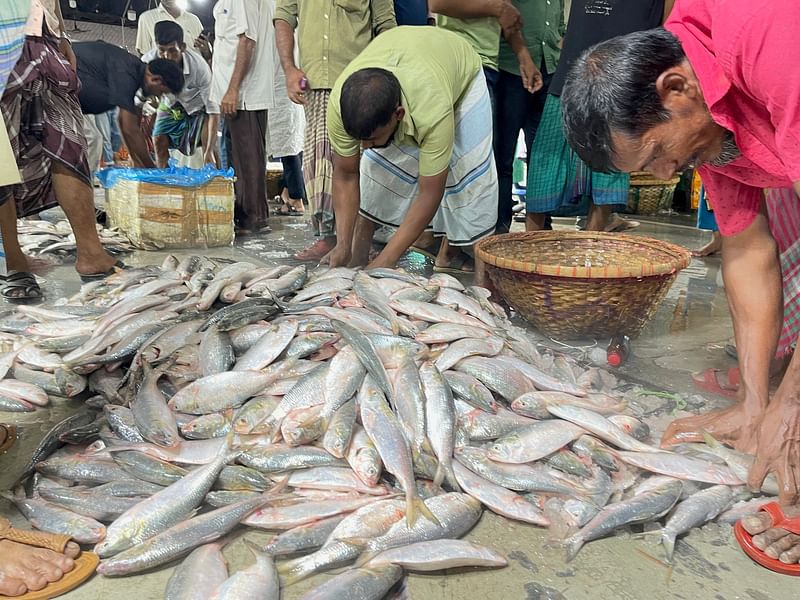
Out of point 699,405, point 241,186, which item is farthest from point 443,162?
point 241,186

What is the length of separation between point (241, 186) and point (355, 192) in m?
2.98

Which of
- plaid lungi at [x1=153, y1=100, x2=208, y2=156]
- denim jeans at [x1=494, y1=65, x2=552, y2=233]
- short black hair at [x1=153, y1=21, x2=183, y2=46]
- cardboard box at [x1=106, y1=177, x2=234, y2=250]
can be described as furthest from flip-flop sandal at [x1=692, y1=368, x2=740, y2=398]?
plaid lungi at [x1=153, y1=100, x2=208, y2=156]

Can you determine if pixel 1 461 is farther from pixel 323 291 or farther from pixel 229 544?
pixel 323 291

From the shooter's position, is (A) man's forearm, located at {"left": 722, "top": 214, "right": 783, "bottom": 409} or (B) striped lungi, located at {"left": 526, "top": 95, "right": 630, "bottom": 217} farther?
(B) striped lungi, located at {"left": 526, "top": 95, "right": 630, "bottom": 217}

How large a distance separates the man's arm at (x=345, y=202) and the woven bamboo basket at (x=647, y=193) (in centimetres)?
562

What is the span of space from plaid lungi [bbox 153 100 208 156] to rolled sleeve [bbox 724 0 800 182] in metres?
7.19

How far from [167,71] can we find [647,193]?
650 centimetres

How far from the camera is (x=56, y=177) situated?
12.8 feet

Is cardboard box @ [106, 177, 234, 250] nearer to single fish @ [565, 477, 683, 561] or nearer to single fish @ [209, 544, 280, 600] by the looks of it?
single fish @ [209, 544, 280, 600]

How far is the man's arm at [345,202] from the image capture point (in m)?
Answer: 3.89

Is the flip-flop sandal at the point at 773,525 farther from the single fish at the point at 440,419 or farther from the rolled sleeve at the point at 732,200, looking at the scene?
the rolled sleeve at the point at 732,200

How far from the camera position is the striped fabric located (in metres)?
1.74

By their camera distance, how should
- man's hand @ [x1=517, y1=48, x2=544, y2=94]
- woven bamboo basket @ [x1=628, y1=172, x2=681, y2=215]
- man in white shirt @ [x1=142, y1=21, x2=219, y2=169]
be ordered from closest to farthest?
man's hand @ [x1=517, y1=48, x2=544, y2=94] → man in white shirt @ [x1=142, y1=21, x2=219, y2=169] → woven bamboo basket @ [x1=628, y1=172, x2=681, y2=215]

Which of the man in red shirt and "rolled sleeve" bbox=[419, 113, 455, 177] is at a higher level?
the man in red shirt
